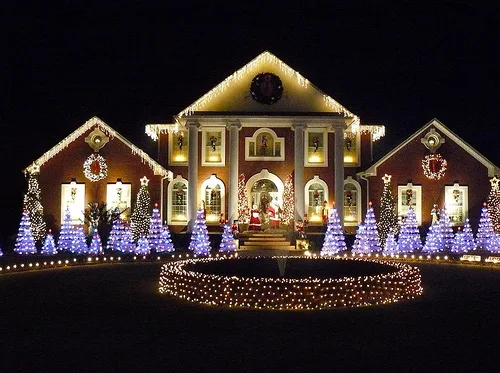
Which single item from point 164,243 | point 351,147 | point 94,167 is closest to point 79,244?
point 164,243

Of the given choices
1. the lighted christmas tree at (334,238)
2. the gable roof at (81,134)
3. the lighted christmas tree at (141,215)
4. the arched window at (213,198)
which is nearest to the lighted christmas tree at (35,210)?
the gable roof at (81,134)

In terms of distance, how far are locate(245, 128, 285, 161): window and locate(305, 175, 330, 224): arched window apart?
6.72 feet

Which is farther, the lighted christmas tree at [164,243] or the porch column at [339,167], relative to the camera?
the porch column at [339,167]

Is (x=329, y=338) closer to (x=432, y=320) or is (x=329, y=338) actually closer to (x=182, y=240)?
(x=432, y=320)

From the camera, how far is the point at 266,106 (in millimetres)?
29859

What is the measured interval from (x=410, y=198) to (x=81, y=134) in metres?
17.2

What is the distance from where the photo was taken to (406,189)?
31.4 meters

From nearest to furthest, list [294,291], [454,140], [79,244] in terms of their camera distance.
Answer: [294,291], [79,244], [454,140]

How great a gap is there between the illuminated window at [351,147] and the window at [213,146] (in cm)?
646

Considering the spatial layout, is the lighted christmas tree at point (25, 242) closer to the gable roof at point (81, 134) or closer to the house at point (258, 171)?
the house at point (258, 171)

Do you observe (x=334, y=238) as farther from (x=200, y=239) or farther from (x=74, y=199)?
(x=74, y=199)

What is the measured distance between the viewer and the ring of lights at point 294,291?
12797 mm

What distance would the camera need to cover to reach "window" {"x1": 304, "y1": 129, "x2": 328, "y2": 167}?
31.5 m

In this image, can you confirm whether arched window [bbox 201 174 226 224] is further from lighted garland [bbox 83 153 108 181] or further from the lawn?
the lawn
